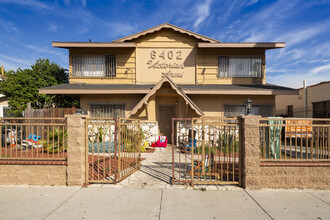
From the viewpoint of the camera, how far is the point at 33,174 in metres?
5.02

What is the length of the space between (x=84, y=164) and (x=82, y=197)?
1.07 m

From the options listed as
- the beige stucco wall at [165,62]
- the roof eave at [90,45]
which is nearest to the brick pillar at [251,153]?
the beige stucco wall at [165,62]

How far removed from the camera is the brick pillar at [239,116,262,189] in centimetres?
475

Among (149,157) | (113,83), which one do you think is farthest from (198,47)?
(149,157)

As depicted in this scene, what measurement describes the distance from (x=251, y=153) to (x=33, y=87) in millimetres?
15199

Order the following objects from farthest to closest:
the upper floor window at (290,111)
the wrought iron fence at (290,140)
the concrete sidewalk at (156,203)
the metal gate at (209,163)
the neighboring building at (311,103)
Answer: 1. the upper floor window at (290,111)
2. the neighboring building at (311,103)
3. the metal gate at (209,163)
4. the wrought iron fence at (290,140)
5. the concrete sidewalk at (156,203)

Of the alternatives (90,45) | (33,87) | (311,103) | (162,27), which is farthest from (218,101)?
(33,87)

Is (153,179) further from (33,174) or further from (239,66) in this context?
(239,66)

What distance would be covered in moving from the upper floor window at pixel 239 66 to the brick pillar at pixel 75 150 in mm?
10374

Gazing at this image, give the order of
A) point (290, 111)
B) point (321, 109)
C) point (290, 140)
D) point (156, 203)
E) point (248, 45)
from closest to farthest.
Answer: point (156, 203) → point (290, 140) → point (248, 45) → point (321, 109) → point (290, 111)

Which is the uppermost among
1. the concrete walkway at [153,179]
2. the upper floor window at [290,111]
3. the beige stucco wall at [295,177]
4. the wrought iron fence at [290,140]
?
the upper floor window at [290,111]

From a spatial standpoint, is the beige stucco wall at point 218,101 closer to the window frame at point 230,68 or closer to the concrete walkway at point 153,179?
the window frame at point 230,68

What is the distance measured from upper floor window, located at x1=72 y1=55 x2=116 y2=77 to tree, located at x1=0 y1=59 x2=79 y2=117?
274cm

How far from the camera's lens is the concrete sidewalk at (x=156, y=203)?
355 centimetres
